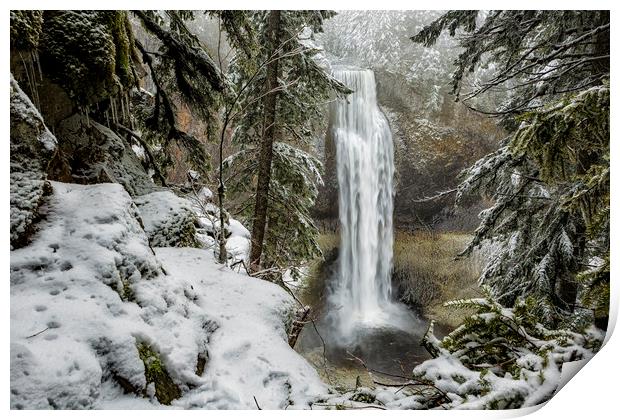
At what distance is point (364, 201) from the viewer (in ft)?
45.6

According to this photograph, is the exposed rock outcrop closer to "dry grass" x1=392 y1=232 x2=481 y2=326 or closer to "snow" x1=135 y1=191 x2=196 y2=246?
"snow" x1=135 y1=191 x2=196 y2=246

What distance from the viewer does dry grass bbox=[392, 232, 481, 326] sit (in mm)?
12430

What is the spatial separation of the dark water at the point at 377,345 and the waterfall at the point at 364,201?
1498 millimetres

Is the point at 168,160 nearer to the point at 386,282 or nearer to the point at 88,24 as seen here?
the point at 88,24

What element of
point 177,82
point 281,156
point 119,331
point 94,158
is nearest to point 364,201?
point 281,156

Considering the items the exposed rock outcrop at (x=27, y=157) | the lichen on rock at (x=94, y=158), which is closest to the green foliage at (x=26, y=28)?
the exposed rock outcrop at (x=27, y=157)

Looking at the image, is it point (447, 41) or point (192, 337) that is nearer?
point (192, 337)

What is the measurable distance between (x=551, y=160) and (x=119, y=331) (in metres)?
2.43

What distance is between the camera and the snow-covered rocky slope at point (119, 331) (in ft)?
5.05

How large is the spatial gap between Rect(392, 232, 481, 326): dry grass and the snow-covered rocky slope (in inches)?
432

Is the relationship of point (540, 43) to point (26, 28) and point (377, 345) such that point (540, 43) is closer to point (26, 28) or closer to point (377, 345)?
point (26, 28)

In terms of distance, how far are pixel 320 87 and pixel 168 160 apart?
8.18 feet
